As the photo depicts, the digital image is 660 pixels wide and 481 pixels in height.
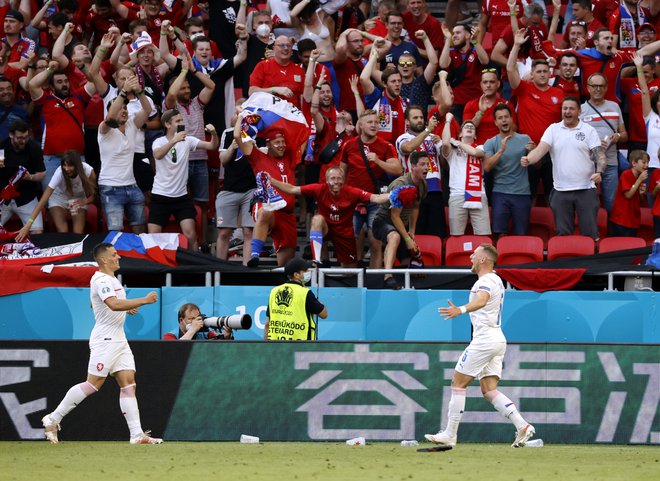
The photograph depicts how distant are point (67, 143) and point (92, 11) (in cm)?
341

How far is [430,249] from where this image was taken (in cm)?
1580

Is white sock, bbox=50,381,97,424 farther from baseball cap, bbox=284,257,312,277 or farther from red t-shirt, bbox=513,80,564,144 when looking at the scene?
red t-shirt, bbox=513,80,564,144

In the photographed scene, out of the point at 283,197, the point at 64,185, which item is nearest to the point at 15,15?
the point at 64,185

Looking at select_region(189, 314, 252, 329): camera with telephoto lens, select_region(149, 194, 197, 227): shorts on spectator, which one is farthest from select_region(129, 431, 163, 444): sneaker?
select_region(149, 194, 197, 227): shorts on spectator

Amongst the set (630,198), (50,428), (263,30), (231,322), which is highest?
(263,30)

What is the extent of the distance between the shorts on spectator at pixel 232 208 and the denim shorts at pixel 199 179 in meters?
0.56

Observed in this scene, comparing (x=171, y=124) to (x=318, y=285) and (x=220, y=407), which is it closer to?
(x=318, y=285)

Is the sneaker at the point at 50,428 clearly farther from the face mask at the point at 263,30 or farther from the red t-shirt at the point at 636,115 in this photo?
the red t-shirt at the point at 636,115

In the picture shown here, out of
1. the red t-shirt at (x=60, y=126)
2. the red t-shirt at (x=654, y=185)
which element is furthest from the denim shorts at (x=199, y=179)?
the red t-shirt at (x=654, y=185)

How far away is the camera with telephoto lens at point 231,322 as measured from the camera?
478 inches

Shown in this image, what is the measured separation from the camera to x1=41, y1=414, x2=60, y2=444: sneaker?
37.6 feet

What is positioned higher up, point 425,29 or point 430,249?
point 425,29

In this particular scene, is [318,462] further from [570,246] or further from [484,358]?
[570,246]

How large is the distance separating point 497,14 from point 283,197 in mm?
5498
